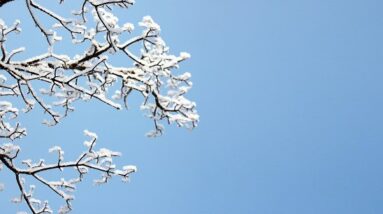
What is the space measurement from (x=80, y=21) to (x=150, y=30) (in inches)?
27.3

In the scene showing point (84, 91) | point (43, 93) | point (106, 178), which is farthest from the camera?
point (106, 178)

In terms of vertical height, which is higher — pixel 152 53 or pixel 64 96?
pixel 152 53

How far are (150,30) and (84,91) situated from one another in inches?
33.0

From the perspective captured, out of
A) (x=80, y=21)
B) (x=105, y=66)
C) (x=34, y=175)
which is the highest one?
(x=80, y=21)

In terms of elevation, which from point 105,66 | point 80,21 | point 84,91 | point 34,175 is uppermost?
point 80,21

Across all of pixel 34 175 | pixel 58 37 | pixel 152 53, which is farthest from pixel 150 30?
pixel 34 175

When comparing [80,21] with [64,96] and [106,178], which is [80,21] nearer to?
[64,96]

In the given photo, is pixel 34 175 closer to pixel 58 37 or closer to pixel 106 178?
pixel 106 178

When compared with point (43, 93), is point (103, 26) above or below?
above

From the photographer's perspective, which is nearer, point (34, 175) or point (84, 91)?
point (84, 91)

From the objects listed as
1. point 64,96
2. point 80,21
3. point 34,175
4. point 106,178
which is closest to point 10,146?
point 34,175

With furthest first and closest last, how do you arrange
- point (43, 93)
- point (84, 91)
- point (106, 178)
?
point (106, 178) → point (43, 93) → point (84, 91)

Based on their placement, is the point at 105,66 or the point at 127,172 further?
the point at 127,172

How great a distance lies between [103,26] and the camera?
14.6 ft
